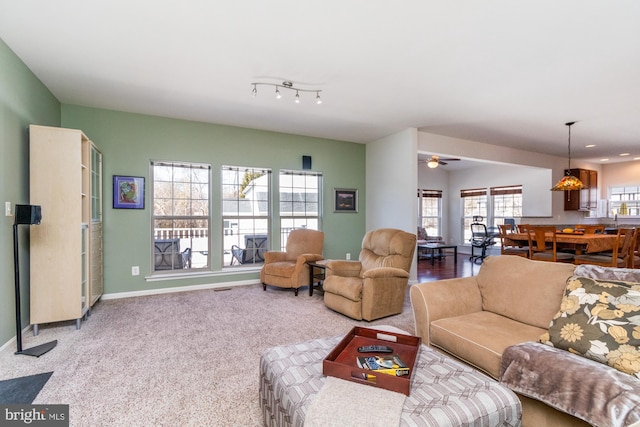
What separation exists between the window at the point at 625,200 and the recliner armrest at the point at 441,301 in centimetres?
811

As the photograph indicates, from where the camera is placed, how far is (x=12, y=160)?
2.68 metres

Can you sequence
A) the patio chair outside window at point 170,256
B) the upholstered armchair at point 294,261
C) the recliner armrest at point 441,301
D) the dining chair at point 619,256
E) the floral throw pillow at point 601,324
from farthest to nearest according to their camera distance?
the patio chair outside window at point 170,256
the upholstered armchair at point 294,261
the dining chair at point 619,256
the recliner armrest at point 441,301
the floral throw pillow at point 601,324

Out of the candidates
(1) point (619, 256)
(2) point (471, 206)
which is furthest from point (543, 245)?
(2) point (471, 206)

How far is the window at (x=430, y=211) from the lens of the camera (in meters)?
9.31

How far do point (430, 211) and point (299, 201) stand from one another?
217 inches

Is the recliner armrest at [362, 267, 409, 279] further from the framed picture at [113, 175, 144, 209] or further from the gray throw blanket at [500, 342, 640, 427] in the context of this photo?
the framed picture at [113, 175, 144, 209]

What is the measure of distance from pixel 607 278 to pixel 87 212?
4.43 meters

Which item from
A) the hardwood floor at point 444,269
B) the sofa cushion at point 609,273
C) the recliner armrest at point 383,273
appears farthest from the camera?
the hardwood floor at point 444,269

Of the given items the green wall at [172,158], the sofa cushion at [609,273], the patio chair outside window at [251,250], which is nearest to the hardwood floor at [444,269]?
the green wall at [172,158]

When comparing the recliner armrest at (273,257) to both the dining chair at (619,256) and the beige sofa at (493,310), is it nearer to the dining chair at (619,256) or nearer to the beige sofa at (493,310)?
the beige sofa at (493,310)

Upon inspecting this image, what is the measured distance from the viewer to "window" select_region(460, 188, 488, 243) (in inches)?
352

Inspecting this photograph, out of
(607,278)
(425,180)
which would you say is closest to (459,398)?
(607,278)

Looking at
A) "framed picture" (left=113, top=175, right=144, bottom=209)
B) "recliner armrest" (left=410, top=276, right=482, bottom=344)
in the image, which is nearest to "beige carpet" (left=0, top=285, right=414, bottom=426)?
"recliner armrest" (left=410, top=276, right=482, bottom=344)

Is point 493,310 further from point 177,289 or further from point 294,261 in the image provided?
point 177,289
